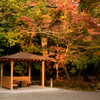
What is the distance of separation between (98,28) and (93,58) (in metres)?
3.65

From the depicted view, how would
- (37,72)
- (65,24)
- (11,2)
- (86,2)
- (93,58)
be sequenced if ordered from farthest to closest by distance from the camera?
(37,72) → (65,24) → (93,58) → (11,2) → (86,2)

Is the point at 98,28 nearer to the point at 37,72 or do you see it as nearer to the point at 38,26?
the point at 38,26

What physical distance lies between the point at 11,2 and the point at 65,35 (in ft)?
26.5

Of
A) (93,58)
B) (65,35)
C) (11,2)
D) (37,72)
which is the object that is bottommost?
(37,72)

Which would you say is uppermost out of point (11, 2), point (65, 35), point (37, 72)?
point (11, 2)

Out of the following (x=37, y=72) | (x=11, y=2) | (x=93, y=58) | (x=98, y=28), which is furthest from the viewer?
(x=37, y=72)

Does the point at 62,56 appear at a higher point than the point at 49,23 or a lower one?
lower

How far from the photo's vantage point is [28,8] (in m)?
14.5

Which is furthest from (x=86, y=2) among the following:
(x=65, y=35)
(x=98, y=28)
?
(x=65, y=35)

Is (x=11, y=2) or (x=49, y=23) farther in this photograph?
(x=49, y=23)

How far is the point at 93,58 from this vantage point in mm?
19156

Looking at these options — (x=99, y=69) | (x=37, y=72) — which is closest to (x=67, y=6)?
(x=99, y=69)

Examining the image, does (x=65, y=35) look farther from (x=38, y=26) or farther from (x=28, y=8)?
(x=28, y=8)

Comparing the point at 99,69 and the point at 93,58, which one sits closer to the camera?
the point at 93,58
